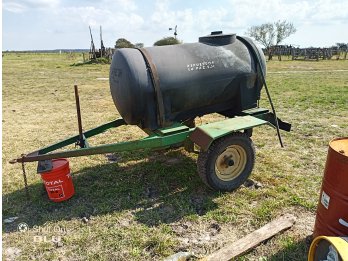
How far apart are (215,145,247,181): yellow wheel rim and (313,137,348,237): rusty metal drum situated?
1.54m

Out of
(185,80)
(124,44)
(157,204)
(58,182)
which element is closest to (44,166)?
(58,182)

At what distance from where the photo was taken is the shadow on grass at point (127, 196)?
→ 3.90 metres

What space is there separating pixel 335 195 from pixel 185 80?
231 centimetres

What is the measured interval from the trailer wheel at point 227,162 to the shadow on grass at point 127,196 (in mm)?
243

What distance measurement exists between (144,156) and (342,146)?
11.5ft

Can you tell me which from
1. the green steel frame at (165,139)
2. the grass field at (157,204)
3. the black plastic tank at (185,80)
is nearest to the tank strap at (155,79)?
the black plastic tank at (185,80)

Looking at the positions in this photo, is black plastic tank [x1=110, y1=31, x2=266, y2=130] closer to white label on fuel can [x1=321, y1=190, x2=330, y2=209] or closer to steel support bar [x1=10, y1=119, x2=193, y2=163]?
steel support bar [x1=10, y1=119, x2=193, y2=163]

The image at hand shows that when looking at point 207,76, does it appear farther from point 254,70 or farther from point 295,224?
point 295,224

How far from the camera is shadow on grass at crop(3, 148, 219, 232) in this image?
3.90m

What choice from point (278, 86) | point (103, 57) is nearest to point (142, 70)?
point (278, 86)

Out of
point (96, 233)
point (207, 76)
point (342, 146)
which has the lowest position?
point (96, 233)

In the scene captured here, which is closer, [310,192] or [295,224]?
[295,224]

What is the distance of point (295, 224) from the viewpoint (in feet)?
11.7

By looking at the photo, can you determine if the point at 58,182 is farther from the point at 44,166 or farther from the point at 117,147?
the point at 117,147
